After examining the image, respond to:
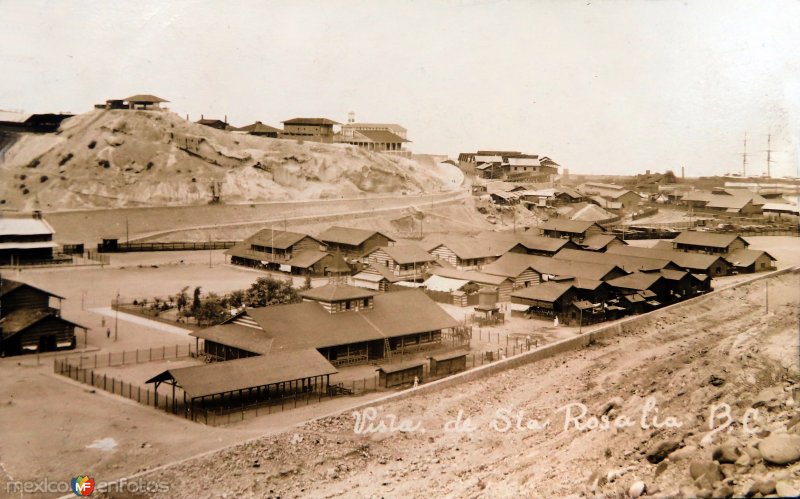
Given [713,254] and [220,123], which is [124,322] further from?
[220,123]

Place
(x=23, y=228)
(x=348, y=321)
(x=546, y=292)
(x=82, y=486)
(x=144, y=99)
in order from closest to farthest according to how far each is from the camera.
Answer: (x=82, y=486) < (x=348, y=321) < (x=546, y=292) < (x=23, y=228) < (x=144, y=99)

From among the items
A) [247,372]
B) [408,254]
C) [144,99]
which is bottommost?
[247,372]

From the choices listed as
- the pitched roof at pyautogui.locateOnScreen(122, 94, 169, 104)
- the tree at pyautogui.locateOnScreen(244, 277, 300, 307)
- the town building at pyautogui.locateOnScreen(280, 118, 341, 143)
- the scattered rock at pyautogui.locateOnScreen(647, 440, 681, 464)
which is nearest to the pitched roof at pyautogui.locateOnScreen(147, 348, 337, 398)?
the tree at pyautogui.locateOnScreen(244, 277, 300, 307)

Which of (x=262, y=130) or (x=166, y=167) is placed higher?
(x=262, y=130)

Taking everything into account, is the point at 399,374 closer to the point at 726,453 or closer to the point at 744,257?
the point at 726,453

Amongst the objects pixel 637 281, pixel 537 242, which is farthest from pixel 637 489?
pixel 537 242

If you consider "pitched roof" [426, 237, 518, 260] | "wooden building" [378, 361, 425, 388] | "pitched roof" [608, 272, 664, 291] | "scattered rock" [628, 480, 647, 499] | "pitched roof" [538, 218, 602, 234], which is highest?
"pitched roof" [538, 218, 602, 234]

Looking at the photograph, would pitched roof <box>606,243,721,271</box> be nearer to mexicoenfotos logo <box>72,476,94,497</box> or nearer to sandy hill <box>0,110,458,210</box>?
sandy hill <box>0,110,458,210</box>
